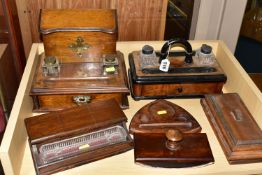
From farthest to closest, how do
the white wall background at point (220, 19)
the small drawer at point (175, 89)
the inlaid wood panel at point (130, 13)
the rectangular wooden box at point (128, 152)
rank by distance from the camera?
1. the white wall background at point (220, 19)
2. the inlaid wood panel at point (130, 13)
3. the small drawer at point (175, 89)
4. the rectangular wooden box at point (128, 152)

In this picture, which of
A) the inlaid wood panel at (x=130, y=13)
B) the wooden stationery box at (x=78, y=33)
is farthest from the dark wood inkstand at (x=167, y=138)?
the inlaid wood panel at (x=130, y=13)

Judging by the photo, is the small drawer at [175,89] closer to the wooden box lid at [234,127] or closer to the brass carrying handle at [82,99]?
the wooden box lid at [234,127]

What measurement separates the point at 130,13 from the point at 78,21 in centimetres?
41

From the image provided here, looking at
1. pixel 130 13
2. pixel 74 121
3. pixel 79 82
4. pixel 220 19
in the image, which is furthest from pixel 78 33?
pixel 220 19

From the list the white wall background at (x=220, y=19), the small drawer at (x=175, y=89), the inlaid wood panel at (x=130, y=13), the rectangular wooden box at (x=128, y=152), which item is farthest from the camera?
the white wall background at (x=220, y=19)

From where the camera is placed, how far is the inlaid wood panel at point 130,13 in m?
1.52

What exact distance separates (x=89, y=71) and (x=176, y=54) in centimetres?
37

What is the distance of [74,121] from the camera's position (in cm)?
108

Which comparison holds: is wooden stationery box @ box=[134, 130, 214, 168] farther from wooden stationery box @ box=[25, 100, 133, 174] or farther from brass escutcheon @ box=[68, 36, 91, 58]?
brass escutcheon @ box=[68, 36, 91, 58]

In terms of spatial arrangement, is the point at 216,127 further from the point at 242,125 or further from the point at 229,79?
the point at 229,79

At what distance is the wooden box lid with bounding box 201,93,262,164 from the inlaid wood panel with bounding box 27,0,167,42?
0.52 m

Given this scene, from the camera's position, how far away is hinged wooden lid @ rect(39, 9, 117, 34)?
3.96 ft

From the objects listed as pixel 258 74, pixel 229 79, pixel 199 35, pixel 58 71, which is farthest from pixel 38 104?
pixel 258 74

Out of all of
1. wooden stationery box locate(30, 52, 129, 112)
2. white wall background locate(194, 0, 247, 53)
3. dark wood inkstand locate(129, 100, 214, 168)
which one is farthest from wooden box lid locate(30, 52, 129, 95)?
white wall background locate(194, 0, 247, 53)
